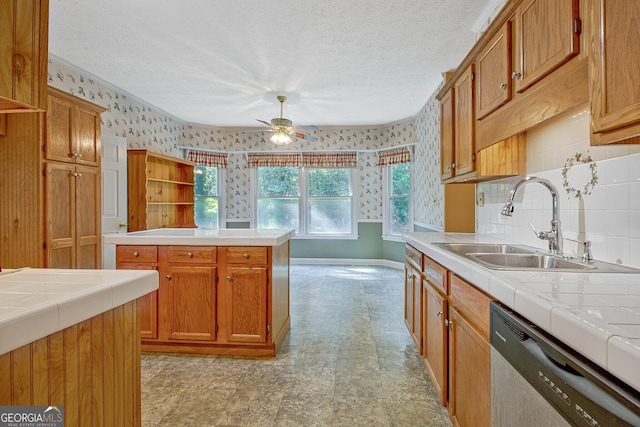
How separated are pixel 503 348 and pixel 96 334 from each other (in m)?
1.24

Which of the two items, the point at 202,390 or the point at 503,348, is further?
the point at 202,390

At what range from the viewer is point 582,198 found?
1.57 metres

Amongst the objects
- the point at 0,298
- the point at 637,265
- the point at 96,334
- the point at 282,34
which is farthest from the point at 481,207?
the point at 0,298

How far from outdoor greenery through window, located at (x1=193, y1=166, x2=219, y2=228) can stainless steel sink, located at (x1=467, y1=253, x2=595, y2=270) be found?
5369mm

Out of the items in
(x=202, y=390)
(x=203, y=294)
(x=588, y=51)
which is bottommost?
(x=202, y=390)

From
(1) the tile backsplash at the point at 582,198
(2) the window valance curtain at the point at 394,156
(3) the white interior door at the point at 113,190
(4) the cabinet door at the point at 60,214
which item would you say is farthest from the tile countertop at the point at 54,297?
(2) the window valance curtain at the point at 394,156

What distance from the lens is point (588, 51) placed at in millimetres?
1097

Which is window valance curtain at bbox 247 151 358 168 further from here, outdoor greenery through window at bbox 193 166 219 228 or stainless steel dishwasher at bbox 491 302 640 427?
stainless steel dishwasher at bbox 491 302 640 427

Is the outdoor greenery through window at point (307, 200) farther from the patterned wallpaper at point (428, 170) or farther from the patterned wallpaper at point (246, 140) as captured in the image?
the patterned wallpaper at point (428, 170)

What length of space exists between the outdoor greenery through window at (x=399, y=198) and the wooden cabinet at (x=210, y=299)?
3.77 metres

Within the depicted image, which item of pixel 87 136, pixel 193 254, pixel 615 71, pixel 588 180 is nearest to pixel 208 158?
pixel 87 136

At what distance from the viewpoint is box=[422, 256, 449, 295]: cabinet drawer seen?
5.74ft

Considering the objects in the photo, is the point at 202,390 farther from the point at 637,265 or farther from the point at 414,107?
the point at 414,107

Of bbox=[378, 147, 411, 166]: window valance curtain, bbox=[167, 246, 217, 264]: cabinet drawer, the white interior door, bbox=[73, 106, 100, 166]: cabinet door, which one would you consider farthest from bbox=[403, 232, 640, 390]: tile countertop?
bbox=[378, 147, 411, 166]: window valance curtain
